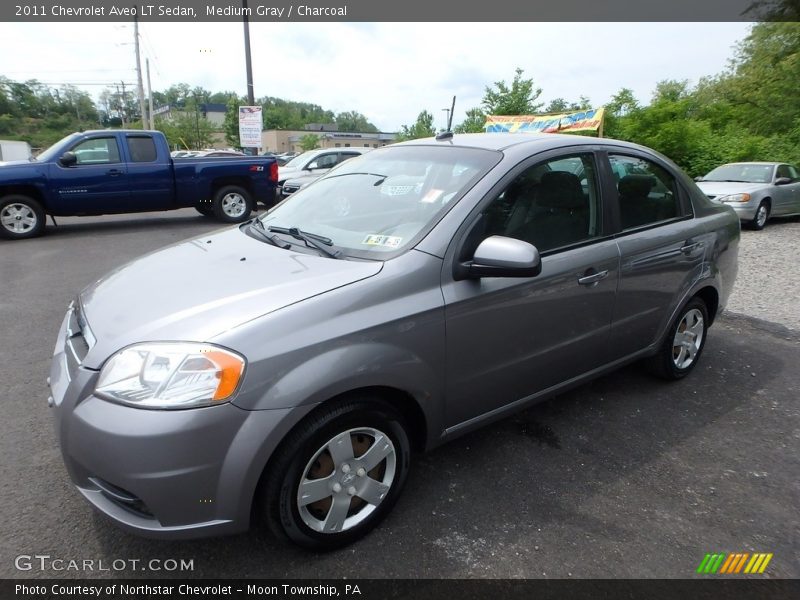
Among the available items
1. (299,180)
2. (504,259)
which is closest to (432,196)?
(504,259)

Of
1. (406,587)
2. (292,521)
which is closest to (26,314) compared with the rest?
(292,521)

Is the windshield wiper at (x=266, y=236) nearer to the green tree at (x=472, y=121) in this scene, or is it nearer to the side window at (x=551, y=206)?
the side window at (x=551, y=206)

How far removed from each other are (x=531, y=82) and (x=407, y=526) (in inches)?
1263

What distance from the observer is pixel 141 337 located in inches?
77.0

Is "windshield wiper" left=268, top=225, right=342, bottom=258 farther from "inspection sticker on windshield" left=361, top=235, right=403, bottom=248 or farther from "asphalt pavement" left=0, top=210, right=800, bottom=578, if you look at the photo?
"asphalt pavement" left=0, top=210, right=800, bottom=578

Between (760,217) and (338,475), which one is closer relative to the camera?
(338,475)

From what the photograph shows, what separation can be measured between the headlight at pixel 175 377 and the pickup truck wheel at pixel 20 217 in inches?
351

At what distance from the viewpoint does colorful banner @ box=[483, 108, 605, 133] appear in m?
16.7

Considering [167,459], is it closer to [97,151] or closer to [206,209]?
[97,151]

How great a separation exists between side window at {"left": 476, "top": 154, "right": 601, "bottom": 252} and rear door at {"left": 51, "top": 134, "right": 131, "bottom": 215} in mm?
8857

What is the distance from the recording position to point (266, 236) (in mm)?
2924

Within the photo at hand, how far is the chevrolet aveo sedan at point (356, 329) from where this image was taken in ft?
6.11

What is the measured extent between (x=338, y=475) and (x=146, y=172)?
362 inches

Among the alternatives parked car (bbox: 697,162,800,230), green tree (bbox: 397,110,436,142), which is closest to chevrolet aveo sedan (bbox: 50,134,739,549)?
parked car (bbox: 697,162,800,230)
